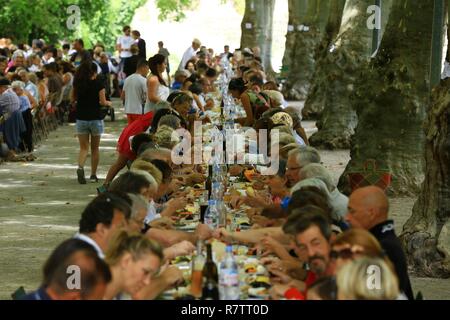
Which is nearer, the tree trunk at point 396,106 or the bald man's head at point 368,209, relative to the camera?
the bald man's head at point 368,209

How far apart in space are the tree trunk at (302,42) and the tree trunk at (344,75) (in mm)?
10107

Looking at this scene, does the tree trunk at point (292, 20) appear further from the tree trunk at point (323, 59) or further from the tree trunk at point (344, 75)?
the tree trunk at point (344, 75)

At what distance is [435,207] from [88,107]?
689cm

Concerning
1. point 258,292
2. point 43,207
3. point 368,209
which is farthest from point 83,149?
point 258,292

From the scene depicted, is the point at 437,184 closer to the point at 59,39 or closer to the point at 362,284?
the point at 362,284

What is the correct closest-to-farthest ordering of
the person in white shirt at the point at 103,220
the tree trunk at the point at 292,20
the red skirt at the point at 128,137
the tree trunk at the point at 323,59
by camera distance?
the person in white shirt at the point at 103,220, the red skirt at the point at 128,137, the tree trunk at the point at 323,59, the tree trunk at the point at 292,20

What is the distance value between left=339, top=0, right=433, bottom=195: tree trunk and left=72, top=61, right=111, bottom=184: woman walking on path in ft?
12.6

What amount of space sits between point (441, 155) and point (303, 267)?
3536mm

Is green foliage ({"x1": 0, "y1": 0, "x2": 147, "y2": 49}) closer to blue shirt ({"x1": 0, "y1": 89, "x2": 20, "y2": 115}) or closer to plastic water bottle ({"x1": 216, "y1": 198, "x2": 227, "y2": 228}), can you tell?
blue shirt ({"x1": 0, "y1": 89, "x2": 20, "y2": 115})

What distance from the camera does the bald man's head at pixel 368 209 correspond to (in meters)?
7.19

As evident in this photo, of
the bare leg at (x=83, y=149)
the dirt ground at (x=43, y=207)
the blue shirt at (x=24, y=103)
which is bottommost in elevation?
the dirt ground at (x=43, y=207)

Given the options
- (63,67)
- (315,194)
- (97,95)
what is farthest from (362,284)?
(63,67)

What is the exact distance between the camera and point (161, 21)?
59094 millimetres

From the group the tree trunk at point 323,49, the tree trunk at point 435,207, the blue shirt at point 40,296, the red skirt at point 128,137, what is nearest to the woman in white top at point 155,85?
the red skirt at point 128,137
